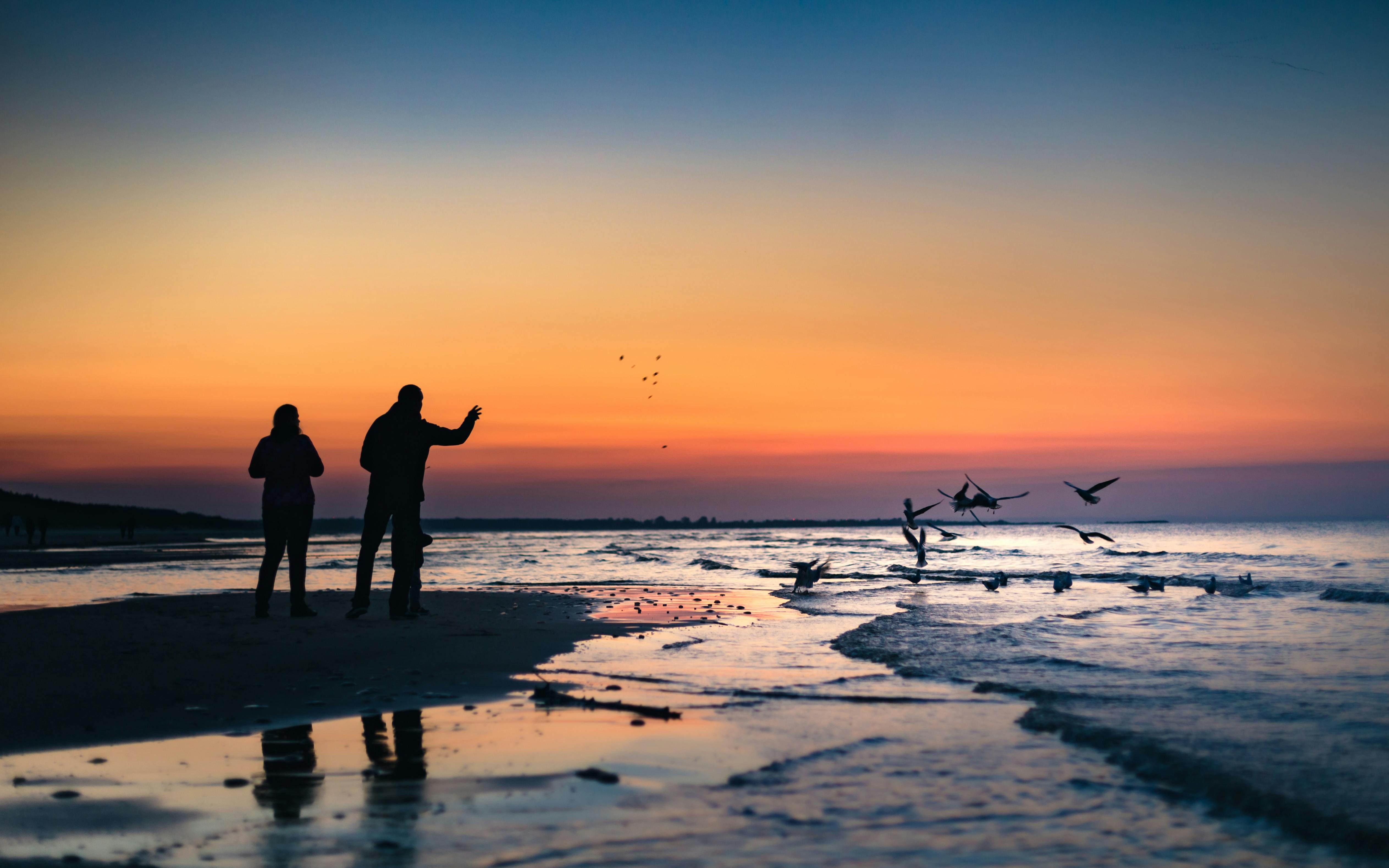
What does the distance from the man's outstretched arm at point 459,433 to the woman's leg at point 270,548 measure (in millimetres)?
1747

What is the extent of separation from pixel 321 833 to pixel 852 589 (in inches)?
604

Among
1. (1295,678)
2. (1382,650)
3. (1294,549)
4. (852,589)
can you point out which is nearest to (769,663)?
(1295,678)

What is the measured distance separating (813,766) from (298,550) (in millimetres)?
7108

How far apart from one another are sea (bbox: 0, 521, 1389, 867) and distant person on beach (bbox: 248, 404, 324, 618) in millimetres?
3327

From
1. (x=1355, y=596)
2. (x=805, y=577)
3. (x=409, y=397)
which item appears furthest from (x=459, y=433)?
(x=1355, y=596)

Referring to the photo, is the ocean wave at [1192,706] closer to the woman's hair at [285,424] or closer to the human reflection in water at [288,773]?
the human reflection in water at [288,773]

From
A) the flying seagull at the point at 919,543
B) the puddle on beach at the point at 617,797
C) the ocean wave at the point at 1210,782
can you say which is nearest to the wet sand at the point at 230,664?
the puddle on beach at the point at 617,797

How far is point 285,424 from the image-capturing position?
9523 mm

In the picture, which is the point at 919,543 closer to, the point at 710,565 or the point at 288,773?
the point at 710,565

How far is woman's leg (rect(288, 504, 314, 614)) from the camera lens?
9.46 m

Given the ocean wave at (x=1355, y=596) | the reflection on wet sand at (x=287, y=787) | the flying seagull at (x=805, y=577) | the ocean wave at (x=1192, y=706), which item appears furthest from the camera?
the flying seagull at (x=805, y=577)

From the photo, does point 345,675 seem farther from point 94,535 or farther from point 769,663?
point 94,535

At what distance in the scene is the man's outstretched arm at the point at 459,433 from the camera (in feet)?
30.6

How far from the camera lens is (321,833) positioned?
3.14 meters
